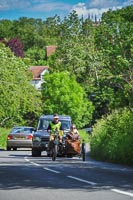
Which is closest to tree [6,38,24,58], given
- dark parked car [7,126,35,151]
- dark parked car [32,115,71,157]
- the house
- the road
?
the house

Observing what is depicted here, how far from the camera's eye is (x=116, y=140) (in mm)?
27375

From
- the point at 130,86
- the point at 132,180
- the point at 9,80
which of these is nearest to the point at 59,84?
the point at 9,80

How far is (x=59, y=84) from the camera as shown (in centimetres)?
8500

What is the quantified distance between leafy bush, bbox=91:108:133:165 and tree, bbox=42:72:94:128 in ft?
164

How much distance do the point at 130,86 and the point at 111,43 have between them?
7571 mm

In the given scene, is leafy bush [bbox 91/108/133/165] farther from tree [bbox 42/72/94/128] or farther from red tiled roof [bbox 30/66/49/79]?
red tiled roof [bbox 30/66/49/79]

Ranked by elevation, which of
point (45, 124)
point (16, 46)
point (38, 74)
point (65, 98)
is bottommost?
point (45, 124)

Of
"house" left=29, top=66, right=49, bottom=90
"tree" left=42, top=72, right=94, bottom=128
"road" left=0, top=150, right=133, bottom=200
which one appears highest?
"house" left=29, top=66, right=49, bottom=90

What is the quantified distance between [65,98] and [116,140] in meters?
56.6

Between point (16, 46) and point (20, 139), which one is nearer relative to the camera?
point (20, 139)

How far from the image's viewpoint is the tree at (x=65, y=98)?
274ft

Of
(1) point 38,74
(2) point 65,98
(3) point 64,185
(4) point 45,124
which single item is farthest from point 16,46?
(3) point 64,185

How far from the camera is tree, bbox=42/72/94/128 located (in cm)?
8344

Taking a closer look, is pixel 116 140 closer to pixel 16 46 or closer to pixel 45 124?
pixel 45 124
